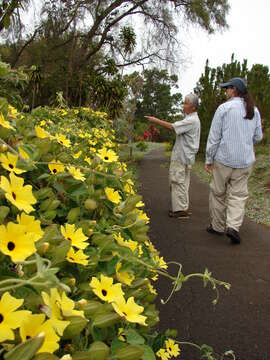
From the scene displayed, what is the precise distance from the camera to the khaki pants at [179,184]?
18.2 feet

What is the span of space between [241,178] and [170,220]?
1.30 meters

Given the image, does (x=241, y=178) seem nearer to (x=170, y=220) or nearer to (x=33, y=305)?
(x=170, y=220)

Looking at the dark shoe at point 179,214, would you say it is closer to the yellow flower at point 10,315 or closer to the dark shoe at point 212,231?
the dark shoe at point 212,231

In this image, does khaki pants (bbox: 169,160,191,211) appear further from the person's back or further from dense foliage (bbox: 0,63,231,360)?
dense foliage (bbox: 0,63,231,360)

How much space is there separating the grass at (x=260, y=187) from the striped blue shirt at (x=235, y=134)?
5.30ft

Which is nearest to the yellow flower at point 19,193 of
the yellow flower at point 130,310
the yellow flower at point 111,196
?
the yellow flower at point 130,310

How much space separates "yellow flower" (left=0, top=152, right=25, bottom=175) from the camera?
78 centimetres

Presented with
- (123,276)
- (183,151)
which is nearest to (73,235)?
(123,276)

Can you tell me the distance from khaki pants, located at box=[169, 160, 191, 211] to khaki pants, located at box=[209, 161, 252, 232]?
745mm

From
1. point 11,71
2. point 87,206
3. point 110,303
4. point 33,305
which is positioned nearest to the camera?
point 33,305

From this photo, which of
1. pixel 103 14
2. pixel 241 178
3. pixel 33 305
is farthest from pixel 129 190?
pixel 103 14

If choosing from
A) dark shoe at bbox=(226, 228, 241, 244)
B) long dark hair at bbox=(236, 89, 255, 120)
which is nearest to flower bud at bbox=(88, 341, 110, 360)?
dark shoe at bbox=(226, 228, 241, 244)

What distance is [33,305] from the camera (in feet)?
1.89

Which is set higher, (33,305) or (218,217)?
(33,305)
